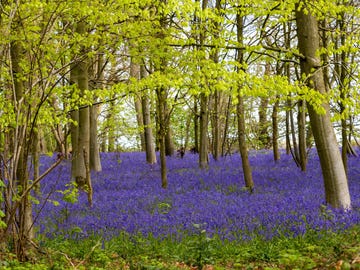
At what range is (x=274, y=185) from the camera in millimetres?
13062

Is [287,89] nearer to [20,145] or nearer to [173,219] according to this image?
[173,219]

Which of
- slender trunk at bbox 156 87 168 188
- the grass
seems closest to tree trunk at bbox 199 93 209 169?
slender trunk at bbox 156 87 168 188

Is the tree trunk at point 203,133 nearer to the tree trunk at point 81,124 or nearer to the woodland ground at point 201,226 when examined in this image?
the woodland ground at point 201,226

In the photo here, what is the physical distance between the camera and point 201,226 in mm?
8578

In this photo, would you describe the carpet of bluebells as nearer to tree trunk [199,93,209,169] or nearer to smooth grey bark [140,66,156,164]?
tree trunk [199,93,209,169]

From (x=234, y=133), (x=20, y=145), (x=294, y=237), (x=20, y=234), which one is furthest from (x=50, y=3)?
(x=234, y=133)

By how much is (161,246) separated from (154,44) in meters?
4.58

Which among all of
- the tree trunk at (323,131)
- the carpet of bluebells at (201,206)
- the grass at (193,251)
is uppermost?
the tree trunk at (323,131)

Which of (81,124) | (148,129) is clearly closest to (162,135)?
(81,124)

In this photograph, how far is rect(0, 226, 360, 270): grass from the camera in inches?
253

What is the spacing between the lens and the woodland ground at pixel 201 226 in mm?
6492

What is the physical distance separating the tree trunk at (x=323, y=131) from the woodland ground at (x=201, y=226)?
1.51 feet

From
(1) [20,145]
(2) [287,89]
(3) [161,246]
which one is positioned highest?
(2) [287,89]

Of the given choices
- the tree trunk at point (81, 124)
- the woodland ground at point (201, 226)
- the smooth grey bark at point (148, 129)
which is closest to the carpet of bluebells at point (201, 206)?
the woodland ground at point (201, 226)
